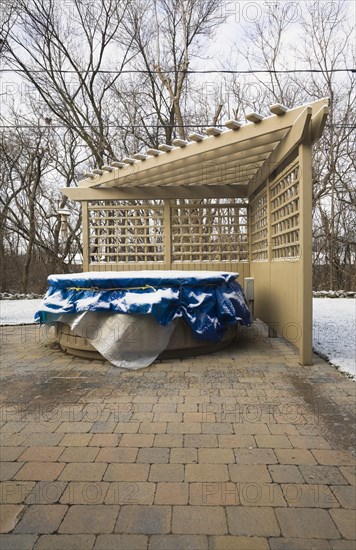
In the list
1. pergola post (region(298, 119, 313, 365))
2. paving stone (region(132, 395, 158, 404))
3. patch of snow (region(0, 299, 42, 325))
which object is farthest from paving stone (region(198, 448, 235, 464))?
patch of snow (region(0, 299, 42, 325))

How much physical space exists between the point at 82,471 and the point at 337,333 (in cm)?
401

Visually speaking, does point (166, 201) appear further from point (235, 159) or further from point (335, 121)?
point (335, 121)

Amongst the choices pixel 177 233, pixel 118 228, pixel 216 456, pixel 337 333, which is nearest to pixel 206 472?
pixel 216 456

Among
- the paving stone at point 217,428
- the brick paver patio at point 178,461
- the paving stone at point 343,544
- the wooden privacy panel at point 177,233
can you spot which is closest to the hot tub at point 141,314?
the brick paver patio at point 178,461

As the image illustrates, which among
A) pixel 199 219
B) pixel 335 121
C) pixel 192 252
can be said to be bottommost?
pixel 192 252

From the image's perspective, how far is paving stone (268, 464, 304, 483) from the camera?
5.21ft

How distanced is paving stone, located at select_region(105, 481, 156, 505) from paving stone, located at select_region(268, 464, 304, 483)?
0.53 metres

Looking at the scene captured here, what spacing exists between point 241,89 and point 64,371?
10.5 m

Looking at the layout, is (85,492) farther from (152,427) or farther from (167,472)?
(152,427)

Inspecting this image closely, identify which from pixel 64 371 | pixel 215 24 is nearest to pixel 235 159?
pixel 64 371

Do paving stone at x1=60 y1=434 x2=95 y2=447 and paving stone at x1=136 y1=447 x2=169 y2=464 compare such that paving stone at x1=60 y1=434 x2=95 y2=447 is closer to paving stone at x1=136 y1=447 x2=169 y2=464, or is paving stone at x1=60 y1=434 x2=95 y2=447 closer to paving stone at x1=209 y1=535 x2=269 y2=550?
paving stone at x1=136 y1=447 x2=169 y2=464

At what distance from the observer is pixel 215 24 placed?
1098 cm

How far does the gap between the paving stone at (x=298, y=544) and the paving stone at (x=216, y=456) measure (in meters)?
0.51

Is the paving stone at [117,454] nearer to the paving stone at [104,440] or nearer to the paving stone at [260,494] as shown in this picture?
the paving stone at [104,440]
